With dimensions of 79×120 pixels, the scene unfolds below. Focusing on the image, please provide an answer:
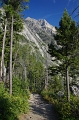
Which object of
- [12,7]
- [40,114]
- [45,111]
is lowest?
[45,111]

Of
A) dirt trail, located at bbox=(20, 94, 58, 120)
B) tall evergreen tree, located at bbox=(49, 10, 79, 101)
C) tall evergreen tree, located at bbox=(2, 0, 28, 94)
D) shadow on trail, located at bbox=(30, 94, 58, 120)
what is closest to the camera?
dirt trail, located at bbox=(20, 94, 58, 120)

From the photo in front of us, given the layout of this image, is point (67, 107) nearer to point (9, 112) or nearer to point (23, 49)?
point (9, 112)

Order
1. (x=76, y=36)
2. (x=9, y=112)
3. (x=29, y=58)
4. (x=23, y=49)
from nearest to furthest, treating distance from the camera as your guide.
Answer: (x=76, y=36) < (x=9, y=112) < (x=23, y=49) < (x=29, y=58)

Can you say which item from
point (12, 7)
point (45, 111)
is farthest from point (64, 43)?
point (45, 111)

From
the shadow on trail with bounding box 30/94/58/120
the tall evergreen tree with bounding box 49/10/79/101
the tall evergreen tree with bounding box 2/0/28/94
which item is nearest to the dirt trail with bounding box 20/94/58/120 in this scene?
the shadow on trail with bounding box 30/94/58/120

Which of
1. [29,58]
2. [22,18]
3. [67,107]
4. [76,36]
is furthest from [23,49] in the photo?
[76,36]

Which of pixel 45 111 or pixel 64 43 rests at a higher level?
pixel 64 43

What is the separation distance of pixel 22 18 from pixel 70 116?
1164 cm

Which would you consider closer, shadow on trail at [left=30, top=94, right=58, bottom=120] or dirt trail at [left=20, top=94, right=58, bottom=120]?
dirt trail at [left=20, top=94, right=58, bottom=120]

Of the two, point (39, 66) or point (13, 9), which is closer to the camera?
point (13, 9)

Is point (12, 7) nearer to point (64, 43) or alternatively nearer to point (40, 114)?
point (64, 43)

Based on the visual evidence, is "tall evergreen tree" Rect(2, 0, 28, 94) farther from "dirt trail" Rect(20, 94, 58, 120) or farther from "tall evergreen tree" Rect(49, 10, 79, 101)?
"dirt trail" Rect(20, 94, 58, 120)

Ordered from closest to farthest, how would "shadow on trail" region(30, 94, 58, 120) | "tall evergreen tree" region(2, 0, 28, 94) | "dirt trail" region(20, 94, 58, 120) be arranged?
"dirt trail" region(20, 94, 58, 120) < "shadow on trail" region(30, 94, 58, 120) < "tall evergreen tree" region(2, 0, 28, 94)

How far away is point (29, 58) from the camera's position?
4641 cm
